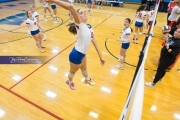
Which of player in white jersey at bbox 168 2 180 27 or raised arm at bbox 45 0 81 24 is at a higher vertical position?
raised arm at bbox 45 0 81 24

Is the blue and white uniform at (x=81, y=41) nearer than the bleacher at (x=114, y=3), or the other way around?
the blue and white uniform at (x=81, y=41)

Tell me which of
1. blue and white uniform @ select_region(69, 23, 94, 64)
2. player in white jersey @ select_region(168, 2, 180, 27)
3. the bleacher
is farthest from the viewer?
the bleacher

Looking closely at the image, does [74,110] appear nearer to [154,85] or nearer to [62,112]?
[62,112]

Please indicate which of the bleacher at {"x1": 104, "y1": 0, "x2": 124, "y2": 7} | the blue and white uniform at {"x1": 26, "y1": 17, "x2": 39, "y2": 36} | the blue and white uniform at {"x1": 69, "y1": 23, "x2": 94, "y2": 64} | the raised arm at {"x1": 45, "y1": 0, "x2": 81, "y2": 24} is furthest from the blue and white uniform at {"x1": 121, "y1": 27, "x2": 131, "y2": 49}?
the bleacher at {"x1": 104, "y1": 0, "x2": 124, "y2": 7}

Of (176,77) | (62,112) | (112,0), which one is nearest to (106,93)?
(62,112)

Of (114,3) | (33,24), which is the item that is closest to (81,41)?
(33,24)

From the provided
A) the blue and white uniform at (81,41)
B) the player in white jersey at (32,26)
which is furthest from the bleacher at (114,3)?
the blue and white uniform at (81,41)

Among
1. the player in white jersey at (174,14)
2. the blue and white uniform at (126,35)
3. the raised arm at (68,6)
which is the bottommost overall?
the blue and white uniform at (126,35)

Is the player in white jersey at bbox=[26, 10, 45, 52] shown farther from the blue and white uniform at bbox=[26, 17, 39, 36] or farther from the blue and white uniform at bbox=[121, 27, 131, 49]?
the blue and white uniform at bbox=[121, 27, 131, 49]

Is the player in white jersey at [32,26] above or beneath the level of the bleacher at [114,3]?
beneath

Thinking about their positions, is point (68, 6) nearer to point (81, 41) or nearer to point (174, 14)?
point (81, 41)

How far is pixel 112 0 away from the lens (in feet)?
44.0

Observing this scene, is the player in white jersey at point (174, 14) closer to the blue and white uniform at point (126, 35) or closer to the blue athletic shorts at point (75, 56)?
the blue and white uniform at point (126, 35)

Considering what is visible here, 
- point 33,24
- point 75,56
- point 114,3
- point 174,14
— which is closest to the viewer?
point 75,56
